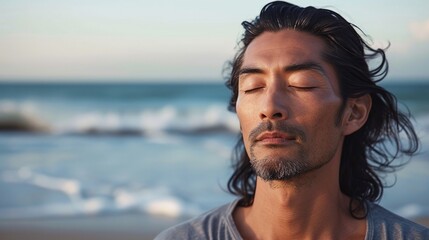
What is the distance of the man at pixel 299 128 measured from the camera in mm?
2566

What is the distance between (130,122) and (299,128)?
17.7m

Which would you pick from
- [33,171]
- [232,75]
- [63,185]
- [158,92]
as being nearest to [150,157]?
[33,171]

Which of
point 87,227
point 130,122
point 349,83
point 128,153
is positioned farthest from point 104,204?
point 130,122

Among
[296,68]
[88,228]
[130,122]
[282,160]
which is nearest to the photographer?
[282,160]

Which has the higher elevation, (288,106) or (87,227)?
(87,227)

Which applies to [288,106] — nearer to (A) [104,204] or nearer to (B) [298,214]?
(B) [298,214]

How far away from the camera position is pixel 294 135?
8.39ft

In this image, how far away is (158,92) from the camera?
2812 cm

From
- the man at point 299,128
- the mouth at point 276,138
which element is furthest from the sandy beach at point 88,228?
the mouth at point 276,138

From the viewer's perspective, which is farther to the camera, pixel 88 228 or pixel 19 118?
pixel 19 118

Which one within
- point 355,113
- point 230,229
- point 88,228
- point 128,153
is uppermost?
point 128,153

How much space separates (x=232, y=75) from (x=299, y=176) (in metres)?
0.71

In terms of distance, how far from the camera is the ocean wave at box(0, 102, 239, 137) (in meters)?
18.1

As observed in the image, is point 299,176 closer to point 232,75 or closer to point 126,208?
point 232,75
